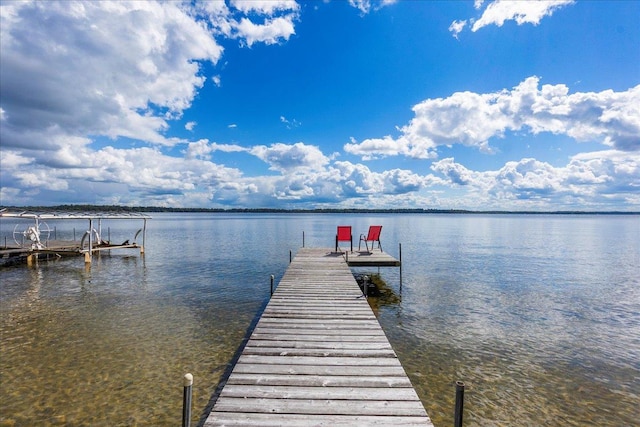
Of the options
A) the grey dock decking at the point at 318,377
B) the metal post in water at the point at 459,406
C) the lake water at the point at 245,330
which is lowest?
the lake water at the point at 245,330

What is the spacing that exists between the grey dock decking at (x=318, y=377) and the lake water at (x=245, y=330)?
6.56 ft

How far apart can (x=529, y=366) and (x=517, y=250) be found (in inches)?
1159

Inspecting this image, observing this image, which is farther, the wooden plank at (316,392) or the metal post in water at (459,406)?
the wooden plank at (316,392)

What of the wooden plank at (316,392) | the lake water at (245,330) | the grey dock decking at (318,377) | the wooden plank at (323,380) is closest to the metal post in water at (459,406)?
the grey dock decking at (318,377)

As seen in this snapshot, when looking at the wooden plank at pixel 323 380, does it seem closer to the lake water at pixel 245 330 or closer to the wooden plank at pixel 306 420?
the wooden plank at pixel 306 420

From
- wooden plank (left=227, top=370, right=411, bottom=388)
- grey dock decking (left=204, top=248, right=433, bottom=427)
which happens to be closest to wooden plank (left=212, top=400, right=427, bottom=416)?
grey dock decking (left=204, top=248, right=433, bottom=427)

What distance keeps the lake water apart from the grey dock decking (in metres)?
2.00

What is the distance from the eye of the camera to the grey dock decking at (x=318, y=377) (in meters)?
4.19

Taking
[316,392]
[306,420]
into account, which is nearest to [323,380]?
[316,392]

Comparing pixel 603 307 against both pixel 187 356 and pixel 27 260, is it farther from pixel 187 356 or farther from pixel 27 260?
pixel 27 260

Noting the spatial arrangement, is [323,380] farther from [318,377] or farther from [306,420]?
[306,420]

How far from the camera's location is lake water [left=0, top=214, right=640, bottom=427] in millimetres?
6812

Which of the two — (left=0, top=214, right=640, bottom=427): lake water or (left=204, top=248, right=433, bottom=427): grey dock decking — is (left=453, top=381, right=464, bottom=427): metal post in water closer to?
(left=204, top=248, right=433, bottom=427): grey dock decking

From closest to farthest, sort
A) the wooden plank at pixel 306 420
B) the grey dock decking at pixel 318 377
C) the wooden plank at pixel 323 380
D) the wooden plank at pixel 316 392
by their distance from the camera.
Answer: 1. the wooden plank at pixel 306 420
2. the grey dock decking at pixel 318 377
3. the wooden plank at pixel 316 392
4. the wooden plank at pixel 323 380
